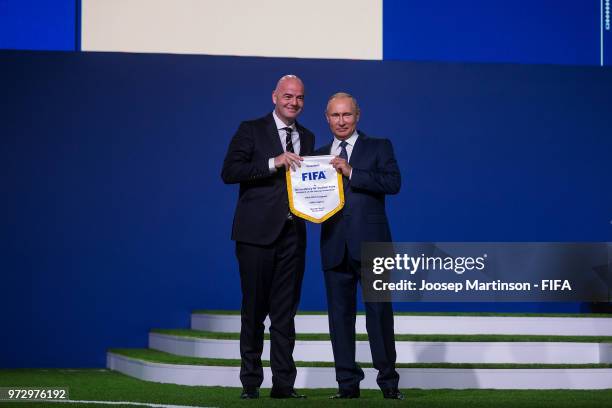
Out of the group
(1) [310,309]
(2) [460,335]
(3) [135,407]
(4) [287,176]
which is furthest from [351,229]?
(1) [310,309]

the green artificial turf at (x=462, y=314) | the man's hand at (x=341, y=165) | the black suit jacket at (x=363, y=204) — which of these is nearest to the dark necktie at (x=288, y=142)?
the black suit jacket at (x=363, y=204)

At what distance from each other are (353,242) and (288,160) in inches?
18.5

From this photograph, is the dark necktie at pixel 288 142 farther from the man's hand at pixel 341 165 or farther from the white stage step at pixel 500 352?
the white stage step at pixel 500 352

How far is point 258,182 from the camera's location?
4594mm

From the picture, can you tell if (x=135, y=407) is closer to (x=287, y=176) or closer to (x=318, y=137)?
(x=287, y=176)

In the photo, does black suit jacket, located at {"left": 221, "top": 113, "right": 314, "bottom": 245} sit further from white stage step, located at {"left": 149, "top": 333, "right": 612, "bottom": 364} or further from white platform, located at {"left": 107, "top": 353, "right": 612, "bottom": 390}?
white stage step, located at {"left": 149, "top": 333, "right": 612, "bottom": 364}

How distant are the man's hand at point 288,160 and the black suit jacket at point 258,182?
6cm

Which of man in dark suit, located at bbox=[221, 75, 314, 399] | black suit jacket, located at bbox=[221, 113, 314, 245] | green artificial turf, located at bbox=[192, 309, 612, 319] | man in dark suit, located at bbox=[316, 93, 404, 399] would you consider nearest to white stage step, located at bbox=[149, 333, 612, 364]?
green artificial turf, located at bbox=[192, 309, 612, 319]

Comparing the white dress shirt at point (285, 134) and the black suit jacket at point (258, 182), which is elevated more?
the white dress shirt at point (285, 134)

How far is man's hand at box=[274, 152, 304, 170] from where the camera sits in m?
4.43

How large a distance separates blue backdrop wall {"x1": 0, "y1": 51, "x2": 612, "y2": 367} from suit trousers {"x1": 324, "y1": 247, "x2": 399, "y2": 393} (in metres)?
2.94

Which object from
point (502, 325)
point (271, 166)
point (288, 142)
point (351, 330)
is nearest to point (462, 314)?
point (502, 325)

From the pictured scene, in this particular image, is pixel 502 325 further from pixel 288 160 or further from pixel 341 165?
pixel 288 160

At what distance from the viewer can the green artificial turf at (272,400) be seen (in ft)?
13.8
